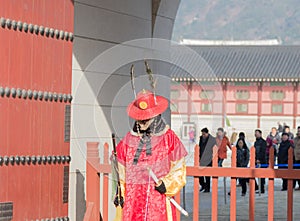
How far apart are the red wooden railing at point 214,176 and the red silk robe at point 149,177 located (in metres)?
0.99

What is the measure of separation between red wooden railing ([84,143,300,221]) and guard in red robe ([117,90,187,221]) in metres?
1.00

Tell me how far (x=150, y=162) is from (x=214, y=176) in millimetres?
1349

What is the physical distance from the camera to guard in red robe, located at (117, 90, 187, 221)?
5850 millimetres

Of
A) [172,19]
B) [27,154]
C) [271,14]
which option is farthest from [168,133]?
[271,14]

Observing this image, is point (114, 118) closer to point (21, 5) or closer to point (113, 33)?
point (113, 33)

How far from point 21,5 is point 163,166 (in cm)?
145

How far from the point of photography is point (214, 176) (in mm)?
7098

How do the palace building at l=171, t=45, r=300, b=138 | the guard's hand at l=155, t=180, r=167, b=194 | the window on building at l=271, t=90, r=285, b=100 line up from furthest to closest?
the window on building at l=271, t=90, r=285, b=100 → the palace building at l=171, t=45, r=300, b=138 → the guard's hand at l=155, t=180, r=167, b=194

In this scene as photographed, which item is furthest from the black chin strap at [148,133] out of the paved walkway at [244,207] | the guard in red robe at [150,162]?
the paved walkway at [244,207]

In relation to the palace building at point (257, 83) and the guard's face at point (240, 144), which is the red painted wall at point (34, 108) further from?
the palace building at point (257, 83)

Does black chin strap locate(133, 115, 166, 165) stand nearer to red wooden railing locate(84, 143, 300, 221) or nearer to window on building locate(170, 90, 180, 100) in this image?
red wooden railing locate(84, 143, 300, 221)

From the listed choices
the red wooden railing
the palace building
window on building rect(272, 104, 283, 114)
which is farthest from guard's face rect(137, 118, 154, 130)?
window on building rect(272, 104, 283, 114)

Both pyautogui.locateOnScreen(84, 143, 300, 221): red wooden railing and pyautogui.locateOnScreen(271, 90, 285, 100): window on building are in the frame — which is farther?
pyautogui.locateOnScreen(271, 90, 285, 100): window on building

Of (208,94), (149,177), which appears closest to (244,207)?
(208,94)
